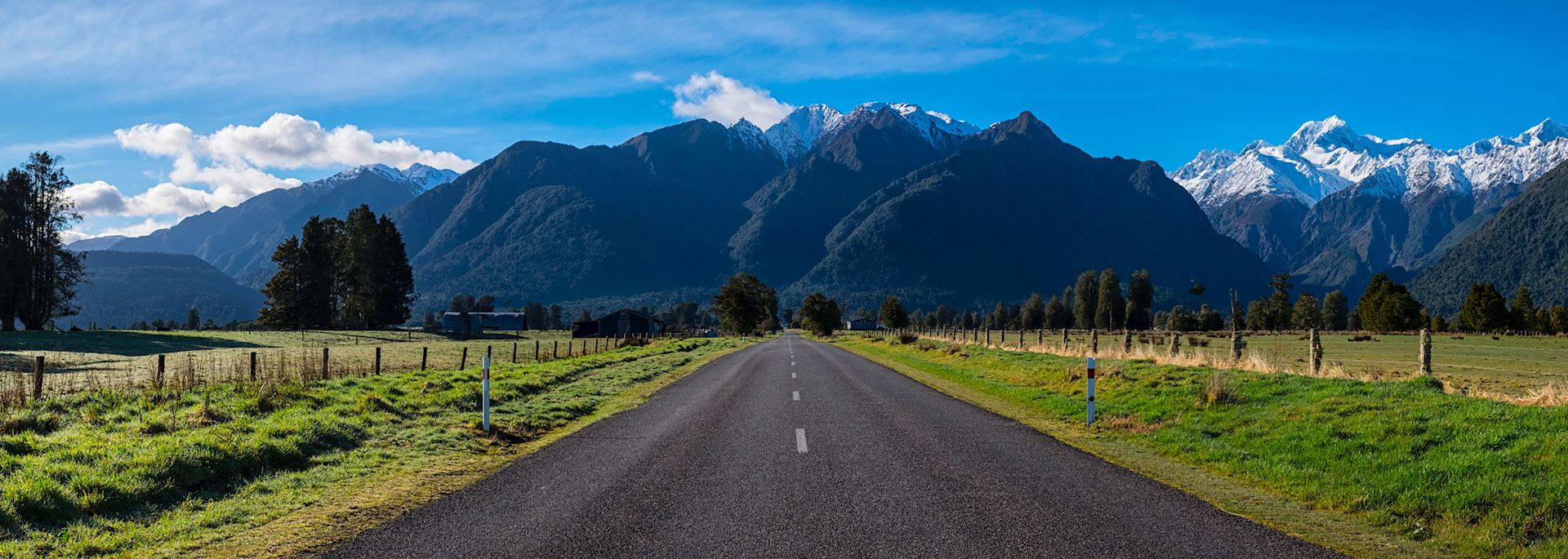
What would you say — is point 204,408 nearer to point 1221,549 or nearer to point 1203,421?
point 1221,549

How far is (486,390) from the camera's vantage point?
14.1 meters

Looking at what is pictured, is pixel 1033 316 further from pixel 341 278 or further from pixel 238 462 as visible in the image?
pixel 238 462

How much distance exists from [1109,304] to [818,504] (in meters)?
151

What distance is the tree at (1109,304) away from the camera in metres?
146

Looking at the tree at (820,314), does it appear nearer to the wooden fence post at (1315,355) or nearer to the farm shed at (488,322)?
the farm shed at (488,322)

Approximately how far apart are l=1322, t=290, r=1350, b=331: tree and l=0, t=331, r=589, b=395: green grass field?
13267 centimetres

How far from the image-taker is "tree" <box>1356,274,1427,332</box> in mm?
100062

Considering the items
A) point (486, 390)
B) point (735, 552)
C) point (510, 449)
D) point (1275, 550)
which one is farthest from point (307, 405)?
point (1275, 550)

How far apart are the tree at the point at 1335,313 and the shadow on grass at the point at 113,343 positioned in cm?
15162

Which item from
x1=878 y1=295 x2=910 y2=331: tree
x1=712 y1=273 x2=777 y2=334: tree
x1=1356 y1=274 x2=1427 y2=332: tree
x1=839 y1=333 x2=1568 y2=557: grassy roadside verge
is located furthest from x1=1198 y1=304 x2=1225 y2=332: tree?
x1=839 y1=333 x2=1568 y2=557: grassy roadside verge

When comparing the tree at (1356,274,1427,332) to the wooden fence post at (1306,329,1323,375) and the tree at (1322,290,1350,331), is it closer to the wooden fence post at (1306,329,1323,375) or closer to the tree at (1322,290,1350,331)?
the tree at (1322,290,1350,331)

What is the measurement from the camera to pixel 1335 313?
446 feet

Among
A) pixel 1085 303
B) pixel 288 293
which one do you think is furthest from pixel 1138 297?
pixel 288 293

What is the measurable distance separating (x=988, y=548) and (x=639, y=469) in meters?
5.05
